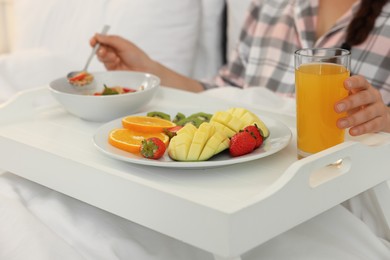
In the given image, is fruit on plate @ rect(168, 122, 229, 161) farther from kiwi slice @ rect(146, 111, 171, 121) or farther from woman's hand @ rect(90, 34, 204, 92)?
woman's hand @ rect(90, 34, 204, 92)

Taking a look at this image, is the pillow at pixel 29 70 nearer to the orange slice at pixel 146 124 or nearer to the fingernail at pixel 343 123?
the orange slice at pixel 146 124

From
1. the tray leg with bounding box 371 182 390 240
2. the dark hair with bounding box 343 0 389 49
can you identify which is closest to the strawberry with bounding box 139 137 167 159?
the tray leg with bounding box 371 182 390 240

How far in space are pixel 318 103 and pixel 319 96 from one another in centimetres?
1

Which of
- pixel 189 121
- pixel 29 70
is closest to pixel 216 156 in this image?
pixel 189 121

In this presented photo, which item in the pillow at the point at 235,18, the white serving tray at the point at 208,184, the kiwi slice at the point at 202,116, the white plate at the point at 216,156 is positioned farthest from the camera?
the pillow at the point at 235,18

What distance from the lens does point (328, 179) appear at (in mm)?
1014

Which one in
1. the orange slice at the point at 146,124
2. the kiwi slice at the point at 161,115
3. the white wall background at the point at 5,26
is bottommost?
the white wall background at the point at 5,26

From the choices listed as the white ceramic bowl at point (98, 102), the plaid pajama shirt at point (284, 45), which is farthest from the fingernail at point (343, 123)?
the plaid pajama shirt at point (284, 45)

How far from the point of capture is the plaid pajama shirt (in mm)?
1656

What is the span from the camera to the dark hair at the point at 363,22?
5.45 ft

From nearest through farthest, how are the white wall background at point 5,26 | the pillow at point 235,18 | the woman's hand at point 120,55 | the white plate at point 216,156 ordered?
1. the white plate at point 216,156
2. the woman's hand at point 120,55
3. the pillow at point 235,18
4. the white wall background at point 5,26

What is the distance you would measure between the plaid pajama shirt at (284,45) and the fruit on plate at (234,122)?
0.60 m

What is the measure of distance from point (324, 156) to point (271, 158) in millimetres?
148

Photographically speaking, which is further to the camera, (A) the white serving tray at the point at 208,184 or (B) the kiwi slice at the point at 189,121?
(B) the kiwi slice at the point at 189,121
